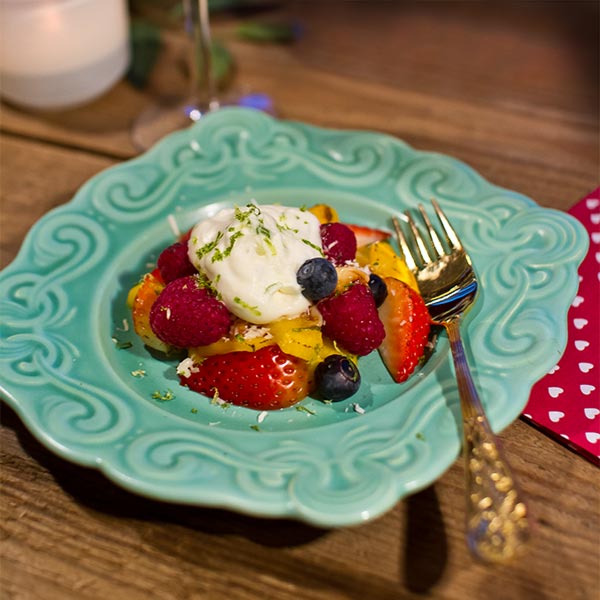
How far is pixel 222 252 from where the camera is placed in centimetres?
124

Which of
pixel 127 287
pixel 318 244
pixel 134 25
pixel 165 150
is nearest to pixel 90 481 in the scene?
pixel 127 287

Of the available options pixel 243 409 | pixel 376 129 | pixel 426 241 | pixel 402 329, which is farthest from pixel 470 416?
pixel 376 129

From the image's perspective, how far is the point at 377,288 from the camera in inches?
49.4

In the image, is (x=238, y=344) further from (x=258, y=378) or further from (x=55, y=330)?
(x=55, y=330)

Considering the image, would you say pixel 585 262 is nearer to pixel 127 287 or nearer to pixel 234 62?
pixel 127 287

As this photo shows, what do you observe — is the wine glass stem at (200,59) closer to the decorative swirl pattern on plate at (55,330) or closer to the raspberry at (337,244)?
the decorative swirl pattern on plate at (55,330)

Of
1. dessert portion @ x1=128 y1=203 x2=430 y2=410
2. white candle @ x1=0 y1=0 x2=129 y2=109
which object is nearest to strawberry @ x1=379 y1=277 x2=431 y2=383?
dessert portion @ x1=128 y1=203 x2=430 y2=410

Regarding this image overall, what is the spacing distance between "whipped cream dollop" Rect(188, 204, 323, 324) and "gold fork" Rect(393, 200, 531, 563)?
22cm

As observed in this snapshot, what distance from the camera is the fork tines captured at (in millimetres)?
1411

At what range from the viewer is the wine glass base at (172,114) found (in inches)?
77.0

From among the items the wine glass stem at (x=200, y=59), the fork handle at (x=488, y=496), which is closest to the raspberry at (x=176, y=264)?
the fork handle at (x=488, y=496)

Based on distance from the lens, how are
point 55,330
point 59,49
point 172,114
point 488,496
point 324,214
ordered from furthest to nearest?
point 172,114
point 59,49
point 324,214
point 55,330
point 488,496

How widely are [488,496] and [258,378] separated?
388 mm

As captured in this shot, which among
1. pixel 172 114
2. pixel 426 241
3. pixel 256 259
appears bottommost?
pixel 172 114
